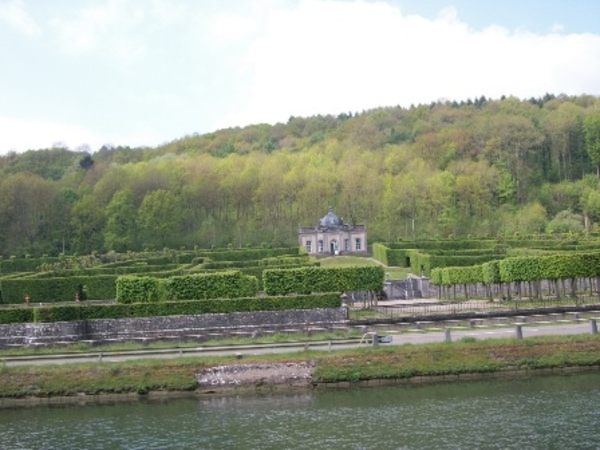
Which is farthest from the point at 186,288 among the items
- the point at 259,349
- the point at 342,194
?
the point at 342,194

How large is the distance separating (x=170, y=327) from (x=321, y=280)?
35.5ft

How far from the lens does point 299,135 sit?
617 feet

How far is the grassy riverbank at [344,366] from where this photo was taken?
3278 centimetres

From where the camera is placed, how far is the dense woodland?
107m

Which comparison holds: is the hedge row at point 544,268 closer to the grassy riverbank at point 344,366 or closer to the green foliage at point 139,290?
the grassy riverbank at point 344,366

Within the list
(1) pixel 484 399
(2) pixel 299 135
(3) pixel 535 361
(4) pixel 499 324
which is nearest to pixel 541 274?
(4) pixel 499 324

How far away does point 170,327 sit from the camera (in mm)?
42344

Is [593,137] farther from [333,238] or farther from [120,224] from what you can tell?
[120,224]

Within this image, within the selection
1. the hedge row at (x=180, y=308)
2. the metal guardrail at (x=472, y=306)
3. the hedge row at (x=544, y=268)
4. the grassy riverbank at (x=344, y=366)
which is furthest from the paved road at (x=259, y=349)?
the hedge row at (x=544, y=268)

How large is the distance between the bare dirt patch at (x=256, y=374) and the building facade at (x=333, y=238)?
62338 mm

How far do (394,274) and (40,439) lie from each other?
47.6 m

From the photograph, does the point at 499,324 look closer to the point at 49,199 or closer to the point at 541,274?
the point at 541,274

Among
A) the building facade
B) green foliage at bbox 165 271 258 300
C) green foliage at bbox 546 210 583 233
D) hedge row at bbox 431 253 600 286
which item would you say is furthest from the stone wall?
green foliage at bbox 546 210 583 233

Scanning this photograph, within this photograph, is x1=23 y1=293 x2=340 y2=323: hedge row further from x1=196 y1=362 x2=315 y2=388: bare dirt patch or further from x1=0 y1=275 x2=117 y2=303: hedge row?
x1=0 y1=275 x2=117 y2=303: hedge row
